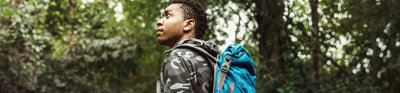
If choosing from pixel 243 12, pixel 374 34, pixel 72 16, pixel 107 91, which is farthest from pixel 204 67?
pixel 107 91

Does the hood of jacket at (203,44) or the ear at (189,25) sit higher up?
the ear at (189,25)

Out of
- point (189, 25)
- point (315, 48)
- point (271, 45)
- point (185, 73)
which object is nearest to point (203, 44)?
point (189, 25)

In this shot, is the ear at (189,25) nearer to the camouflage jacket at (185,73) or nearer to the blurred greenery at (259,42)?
the camouflage jacket at (185,73)

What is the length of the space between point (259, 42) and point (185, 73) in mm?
5242

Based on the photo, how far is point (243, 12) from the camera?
5719mm

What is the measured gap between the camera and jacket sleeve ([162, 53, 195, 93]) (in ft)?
6.81

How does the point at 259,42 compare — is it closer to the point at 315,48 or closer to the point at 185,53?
the point at 315,48

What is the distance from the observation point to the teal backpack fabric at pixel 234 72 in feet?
7.13

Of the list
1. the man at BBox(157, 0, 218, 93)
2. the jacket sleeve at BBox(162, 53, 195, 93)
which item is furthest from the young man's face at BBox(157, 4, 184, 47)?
the jacket sleeve at BBox(162, 53, 195, 93)

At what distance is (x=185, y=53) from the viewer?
2.24m

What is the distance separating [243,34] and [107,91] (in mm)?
7725

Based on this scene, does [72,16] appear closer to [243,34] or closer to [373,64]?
[243,34]

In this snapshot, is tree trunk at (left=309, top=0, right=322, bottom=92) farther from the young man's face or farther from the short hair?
the young man's face

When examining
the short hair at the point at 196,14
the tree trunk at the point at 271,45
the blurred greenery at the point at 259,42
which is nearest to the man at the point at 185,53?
the short hair at the point at 196,14
